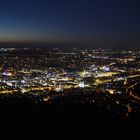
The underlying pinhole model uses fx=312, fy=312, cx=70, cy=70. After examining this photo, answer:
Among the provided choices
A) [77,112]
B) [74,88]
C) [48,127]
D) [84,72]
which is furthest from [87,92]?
[84,72]

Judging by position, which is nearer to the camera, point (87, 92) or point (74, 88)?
point (87, 92)

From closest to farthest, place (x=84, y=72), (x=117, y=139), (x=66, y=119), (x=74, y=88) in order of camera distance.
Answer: (x=117, y=139) → (x=66, y=119) → (x=74, y=88) → (x=84, y=72)

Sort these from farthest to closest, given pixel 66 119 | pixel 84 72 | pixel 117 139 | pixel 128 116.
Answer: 1. pixel 84 72
2. pixel 128 116
3. pixel 66 119
4. pixel 117 139

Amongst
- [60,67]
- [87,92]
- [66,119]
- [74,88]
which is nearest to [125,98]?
[87,92]

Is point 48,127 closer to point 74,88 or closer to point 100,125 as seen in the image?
point 100,125

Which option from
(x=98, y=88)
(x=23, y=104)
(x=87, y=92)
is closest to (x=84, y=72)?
(x=98, y=88)

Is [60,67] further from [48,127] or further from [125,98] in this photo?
[48,127]

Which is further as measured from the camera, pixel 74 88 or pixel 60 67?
pixel 60 67

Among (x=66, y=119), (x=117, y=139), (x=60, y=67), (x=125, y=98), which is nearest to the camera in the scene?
(x=117, y=139)

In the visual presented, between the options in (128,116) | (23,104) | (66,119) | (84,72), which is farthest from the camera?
(84,72)
